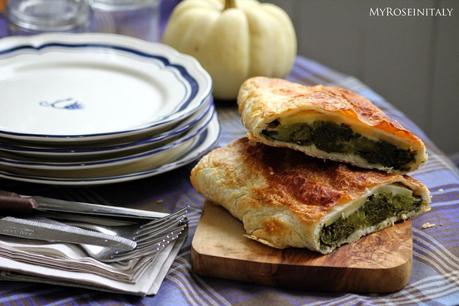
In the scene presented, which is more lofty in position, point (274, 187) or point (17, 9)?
point (274, 187)

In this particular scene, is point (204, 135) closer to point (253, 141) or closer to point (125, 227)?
point (253, 141)

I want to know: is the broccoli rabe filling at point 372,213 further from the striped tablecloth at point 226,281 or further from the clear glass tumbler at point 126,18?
the clear glass tumbler at point 126,18

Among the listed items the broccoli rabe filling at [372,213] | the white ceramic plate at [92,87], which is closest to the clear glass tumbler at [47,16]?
the white ceramic plate at [92,87]

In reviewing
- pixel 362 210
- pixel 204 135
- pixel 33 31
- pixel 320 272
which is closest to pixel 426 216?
pixel 362 210

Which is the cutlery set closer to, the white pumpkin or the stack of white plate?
the stack of white plate

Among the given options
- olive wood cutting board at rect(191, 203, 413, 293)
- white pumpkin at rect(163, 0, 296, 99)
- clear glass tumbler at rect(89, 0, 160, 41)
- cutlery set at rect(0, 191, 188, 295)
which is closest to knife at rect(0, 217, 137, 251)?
cutlery set at rect(0, 191, 188, 295)

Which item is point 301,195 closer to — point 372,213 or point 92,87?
point 372,213

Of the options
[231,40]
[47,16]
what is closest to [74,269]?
[231,40]
